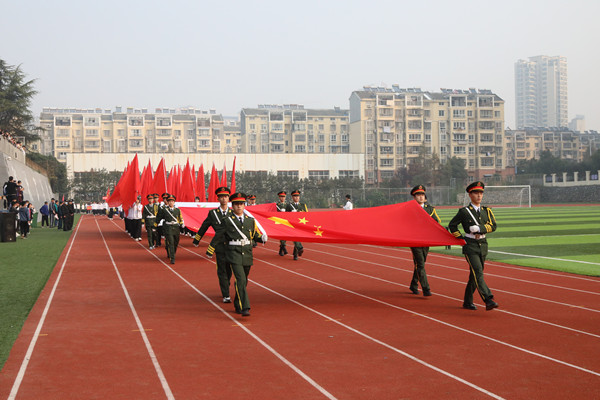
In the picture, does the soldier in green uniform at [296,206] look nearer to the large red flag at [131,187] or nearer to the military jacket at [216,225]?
the military jacket at [216,225]

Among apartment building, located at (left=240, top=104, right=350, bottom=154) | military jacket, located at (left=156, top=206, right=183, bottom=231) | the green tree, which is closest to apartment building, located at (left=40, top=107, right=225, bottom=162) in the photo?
apartment building, located at (left=240, top=104, right=350, bottom=154)

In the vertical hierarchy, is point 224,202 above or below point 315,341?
above

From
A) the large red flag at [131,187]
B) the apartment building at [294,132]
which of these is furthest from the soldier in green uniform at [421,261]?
the apartment building at [294,132]

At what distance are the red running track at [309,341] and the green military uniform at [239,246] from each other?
474 mm

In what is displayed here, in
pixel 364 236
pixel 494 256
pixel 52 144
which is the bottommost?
pixel 494 256

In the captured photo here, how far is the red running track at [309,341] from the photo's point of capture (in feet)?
20.1

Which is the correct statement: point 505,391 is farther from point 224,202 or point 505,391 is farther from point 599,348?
point 224,202

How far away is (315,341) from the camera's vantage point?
8047 millimetres

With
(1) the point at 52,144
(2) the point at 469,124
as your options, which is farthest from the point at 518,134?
(1) the point at 52,144

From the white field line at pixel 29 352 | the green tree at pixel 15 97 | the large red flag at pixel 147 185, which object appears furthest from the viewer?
the green tree at pixel 15 97

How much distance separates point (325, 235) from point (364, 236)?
0.70 meters

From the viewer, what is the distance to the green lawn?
905 cm

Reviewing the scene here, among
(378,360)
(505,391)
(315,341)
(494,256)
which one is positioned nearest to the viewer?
(505,391)

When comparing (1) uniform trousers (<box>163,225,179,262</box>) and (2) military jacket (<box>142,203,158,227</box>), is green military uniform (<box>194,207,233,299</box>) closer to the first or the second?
(1) uniform trousers (<box>163,225,179,262</box>)
